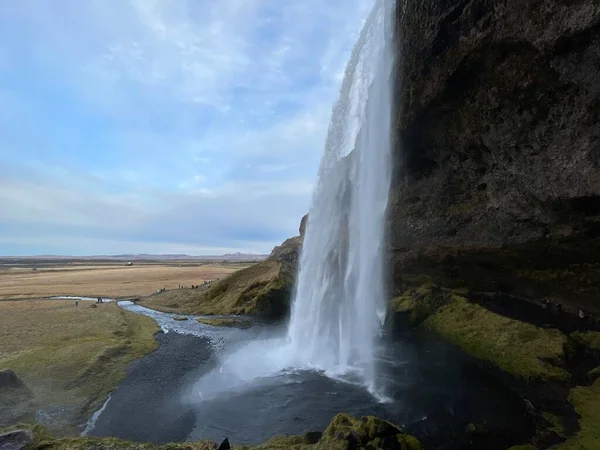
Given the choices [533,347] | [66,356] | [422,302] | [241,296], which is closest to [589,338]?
[533,347]

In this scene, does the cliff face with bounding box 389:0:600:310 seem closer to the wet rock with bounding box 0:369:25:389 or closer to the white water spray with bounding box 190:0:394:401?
the white water spray with bounding box 190:0:394:401

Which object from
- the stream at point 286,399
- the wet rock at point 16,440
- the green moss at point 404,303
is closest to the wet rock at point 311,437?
the stream at point 286,399

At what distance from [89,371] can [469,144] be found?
2624 centimetres

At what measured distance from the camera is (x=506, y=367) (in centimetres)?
1916

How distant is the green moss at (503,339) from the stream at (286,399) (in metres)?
1.43

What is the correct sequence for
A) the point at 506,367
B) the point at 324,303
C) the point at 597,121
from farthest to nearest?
the point at 324,303 → the point at 506,367 → the point at 597,121

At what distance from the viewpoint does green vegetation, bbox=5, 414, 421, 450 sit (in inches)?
425

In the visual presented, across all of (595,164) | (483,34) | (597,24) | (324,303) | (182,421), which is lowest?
(182,421)

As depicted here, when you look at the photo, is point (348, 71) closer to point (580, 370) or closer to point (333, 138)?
point (333, 138)

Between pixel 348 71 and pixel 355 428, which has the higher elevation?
pixel 348 71

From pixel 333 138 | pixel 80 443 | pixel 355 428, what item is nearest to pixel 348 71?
pixel 333 138

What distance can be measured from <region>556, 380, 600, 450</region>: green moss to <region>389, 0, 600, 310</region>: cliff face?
22.2 ft

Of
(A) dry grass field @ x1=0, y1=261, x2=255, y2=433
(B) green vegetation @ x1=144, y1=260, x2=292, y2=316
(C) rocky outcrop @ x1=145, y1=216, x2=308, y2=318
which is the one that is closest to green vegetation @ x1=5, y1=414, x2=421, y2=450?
(A) dry grass field @ x1=0, y1=261, x2=255, y2=433

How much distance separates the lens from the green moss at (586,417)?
38.0 ft
